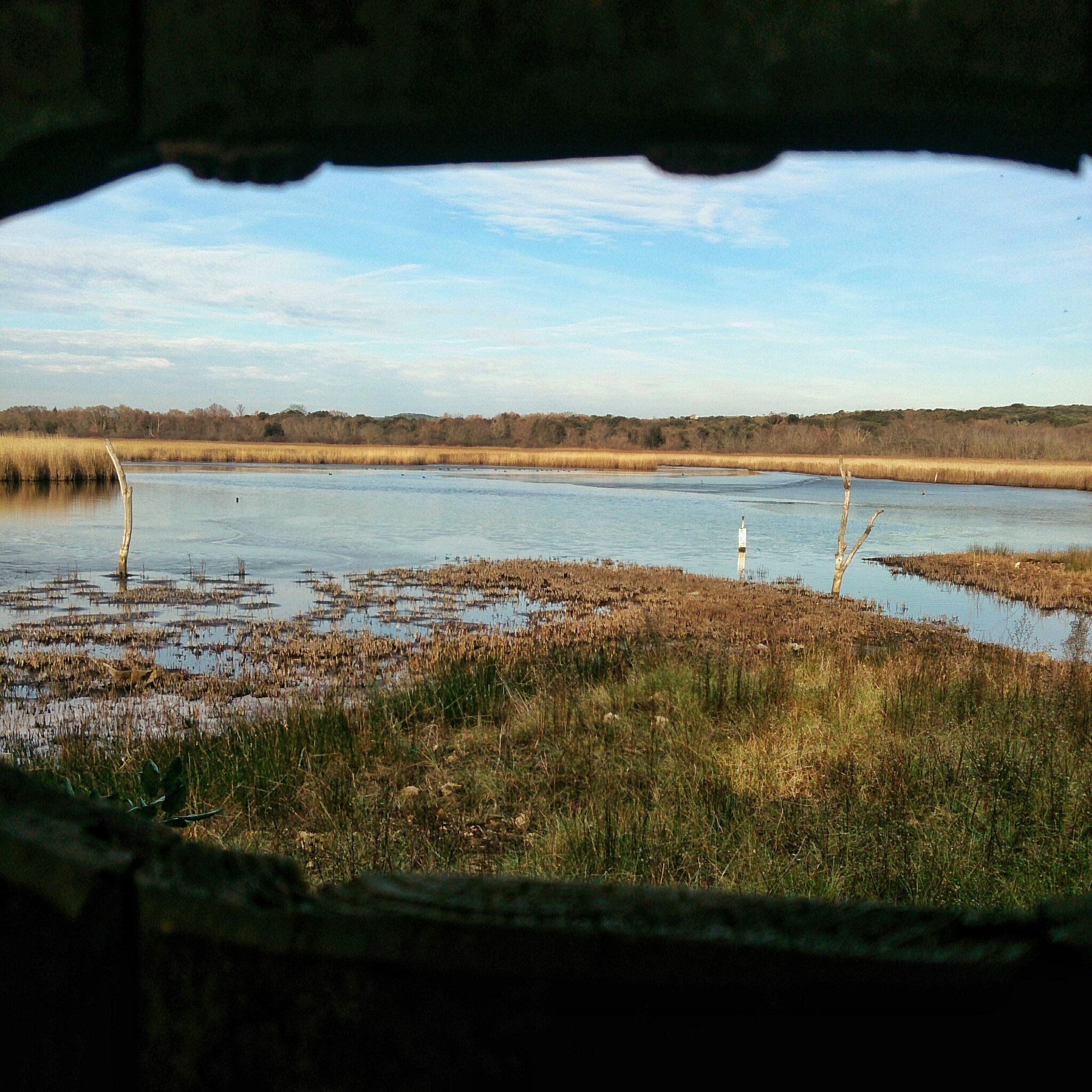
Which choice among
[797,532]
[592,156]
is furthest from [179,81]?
[797,532]

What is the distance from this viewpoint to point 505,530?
3250 cm

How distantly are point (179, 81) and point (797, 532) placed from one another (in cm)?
3580

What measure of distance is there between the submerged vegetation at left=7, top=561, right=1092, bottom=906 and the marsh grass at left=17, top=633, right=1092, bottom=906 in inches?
0.9

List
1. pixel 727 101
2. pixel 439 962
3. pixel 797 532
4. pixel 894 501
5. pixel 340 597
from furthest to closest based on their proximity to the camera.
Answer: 1. pixel 894 501
2. pixel 797 532
3. pixel 340 597
4. pixel 727 101
5. pixel 439 962

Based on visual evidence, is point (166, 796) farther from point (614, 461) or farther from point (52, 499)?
point (614, 461)

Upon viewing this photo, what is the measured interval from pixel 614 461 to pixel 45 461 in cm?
6349

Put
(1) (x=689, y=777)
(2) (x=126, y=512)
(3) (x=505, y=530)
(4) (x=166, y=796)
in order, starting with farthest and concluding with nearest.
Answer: (3) (x=505, y=530) < (2) (x=126, y=512) < (1) (x=689, y=777) < (4) (x=166, y=796)

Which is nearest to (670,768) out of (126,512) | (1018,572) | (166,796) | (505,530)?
(166,796)

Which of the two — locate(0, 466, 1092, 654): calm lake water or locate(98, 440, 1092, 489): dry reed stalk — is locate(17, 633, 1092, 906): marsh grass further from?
locate(98, 440, 1092, 489): dry reed stalk

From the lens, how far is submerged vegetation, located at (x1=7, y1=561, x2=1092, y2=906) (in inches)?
172

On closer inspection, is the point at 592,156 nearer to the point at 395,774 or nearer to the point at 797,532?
the point at 395,774

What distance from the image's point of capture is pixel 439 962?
1.40ft

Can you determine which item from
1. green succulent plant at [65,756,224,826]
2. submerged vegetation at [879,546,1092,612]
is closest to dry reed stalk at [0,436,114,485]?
submerged vegetation at [879,546,1092,612]

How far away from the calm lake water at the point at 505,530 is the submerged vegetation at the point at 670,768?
23.7 ft
